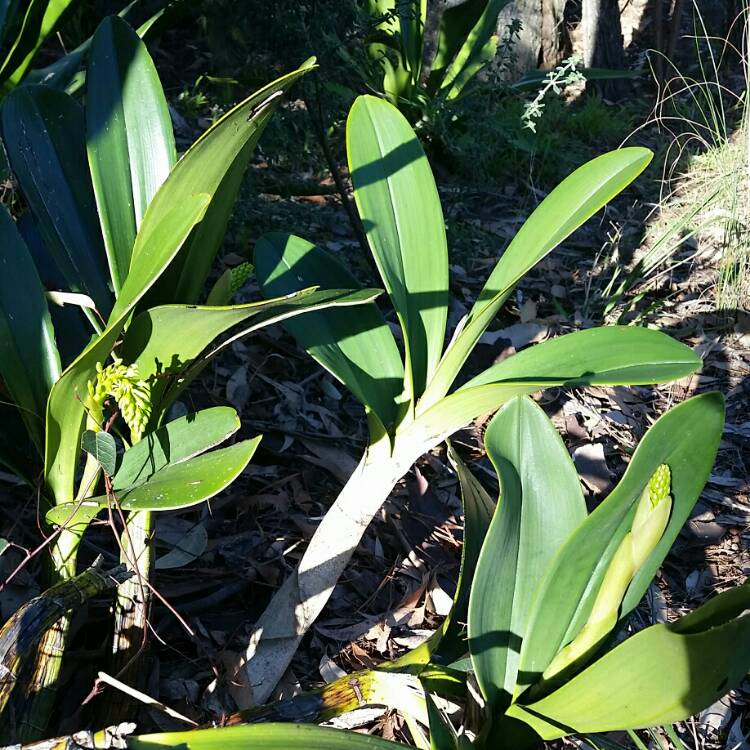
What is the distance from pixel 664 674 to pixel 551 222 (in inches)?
27.2

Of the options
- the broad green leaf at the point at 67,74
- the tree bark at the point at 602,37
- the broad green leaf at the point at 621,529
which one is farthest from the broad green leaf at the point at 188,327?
the tree bark at the point at 602,37

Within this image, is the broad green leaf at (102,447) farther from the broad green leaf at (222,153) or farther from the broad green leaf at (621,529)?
the broad green leaf at (621,529)

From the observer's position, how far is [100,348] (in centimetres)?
102

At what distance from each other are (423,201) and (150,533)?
726mm

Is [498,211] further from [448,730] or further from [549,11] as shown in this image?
[448,730]

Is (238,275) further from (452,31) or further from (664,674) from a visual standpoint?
(452,31)

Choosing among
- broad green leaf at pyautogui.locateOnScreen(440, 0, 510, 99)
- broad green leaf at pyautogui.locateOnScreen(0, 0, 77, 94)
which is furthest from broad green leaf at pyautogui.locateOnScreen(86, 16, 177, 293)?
broad green leaf at pyautogui.locateOnScreen(440, 0, 510, 99)

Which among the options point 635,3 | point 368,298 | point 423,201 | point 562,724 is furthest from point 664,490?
point 635,3

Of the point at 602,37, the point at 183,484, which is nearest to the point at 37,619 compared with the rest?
the point at 183,484

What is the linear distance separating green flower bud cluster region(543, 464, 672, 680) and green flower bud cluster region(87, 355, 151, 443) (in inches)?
26.2

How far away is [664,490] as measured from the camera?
111 centimetres

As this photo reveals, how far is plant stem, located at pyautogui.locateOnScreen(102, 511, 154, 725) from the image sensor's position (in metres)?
1.25

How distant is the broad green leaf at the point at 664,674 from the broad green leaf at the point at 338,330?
0.53m

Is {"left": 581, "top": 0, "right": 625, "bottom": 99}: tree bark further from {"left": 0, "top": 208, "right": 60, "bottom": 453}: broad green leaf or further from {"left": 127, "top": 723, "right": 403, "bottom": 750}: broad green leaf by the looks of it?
{"left": 127, "top": 723, "right": 403, "bottom": 750}: broad green leaf
